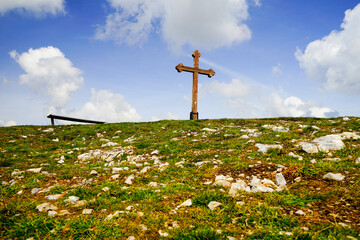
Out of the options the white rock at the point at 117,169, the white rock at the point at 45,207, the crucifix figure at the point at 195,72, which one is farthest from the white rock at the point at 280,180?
the crucifix figure at the point at 195,72

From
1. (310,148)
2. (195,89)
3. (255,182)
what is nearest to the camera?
(255,182)

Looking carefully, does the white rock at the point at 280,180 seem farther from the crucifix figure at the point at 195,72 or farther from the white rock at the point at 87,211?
the crucifix figure at the point at 195,72

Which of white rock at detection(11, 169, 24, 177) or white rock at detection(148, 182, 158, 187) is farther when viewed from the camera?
white rock at detection(11, 169, 24, 177)

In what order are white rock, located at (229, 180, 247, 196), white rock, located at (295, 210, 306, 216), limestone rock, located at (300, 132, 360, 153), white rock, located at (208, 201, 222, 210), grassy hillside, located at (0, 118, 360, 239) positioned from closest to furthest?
grassy hillside, located at (0, 118, 360, 239), white rock, located at (295, 210, 306, 216), white rock, located at (208, 201, 222, 210), white rock, located at (229, 180, 247, 196), limestone rock, located at (300, 132, 360, 153)

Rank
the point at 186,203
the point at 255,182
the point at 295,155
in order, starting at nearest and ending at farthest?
1. the point at 186,203
2. the point at 255,182
3. the point at 295,155

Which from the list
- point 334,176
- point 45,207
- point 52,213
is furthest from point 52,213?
point 334,176

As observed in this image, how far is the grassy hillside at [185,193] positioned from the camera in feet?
10.0

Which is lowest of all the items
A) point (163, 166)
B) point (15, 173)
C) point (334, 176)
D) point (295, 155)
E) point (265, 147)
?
point (15, 173)

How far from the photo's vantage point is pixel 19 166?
23.3ft

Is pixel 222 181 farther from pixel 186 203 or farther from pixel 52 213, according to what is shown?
pixel 52 213

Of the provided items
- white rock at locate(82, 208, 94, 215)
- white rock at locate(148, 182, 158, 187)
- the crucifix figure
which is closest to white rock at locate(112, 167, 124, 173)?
white rock at locate(148, 182, 158, 187)

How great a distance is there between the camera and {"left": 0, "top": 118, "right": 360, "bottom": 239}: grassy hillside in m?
3.06

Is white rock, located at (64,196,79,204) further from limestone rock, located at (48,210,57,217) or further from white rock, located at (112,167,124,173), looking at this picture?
white rock, located at (112,167,124,173)

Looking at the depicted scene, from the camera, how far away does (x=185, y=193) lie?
434 centimetres
